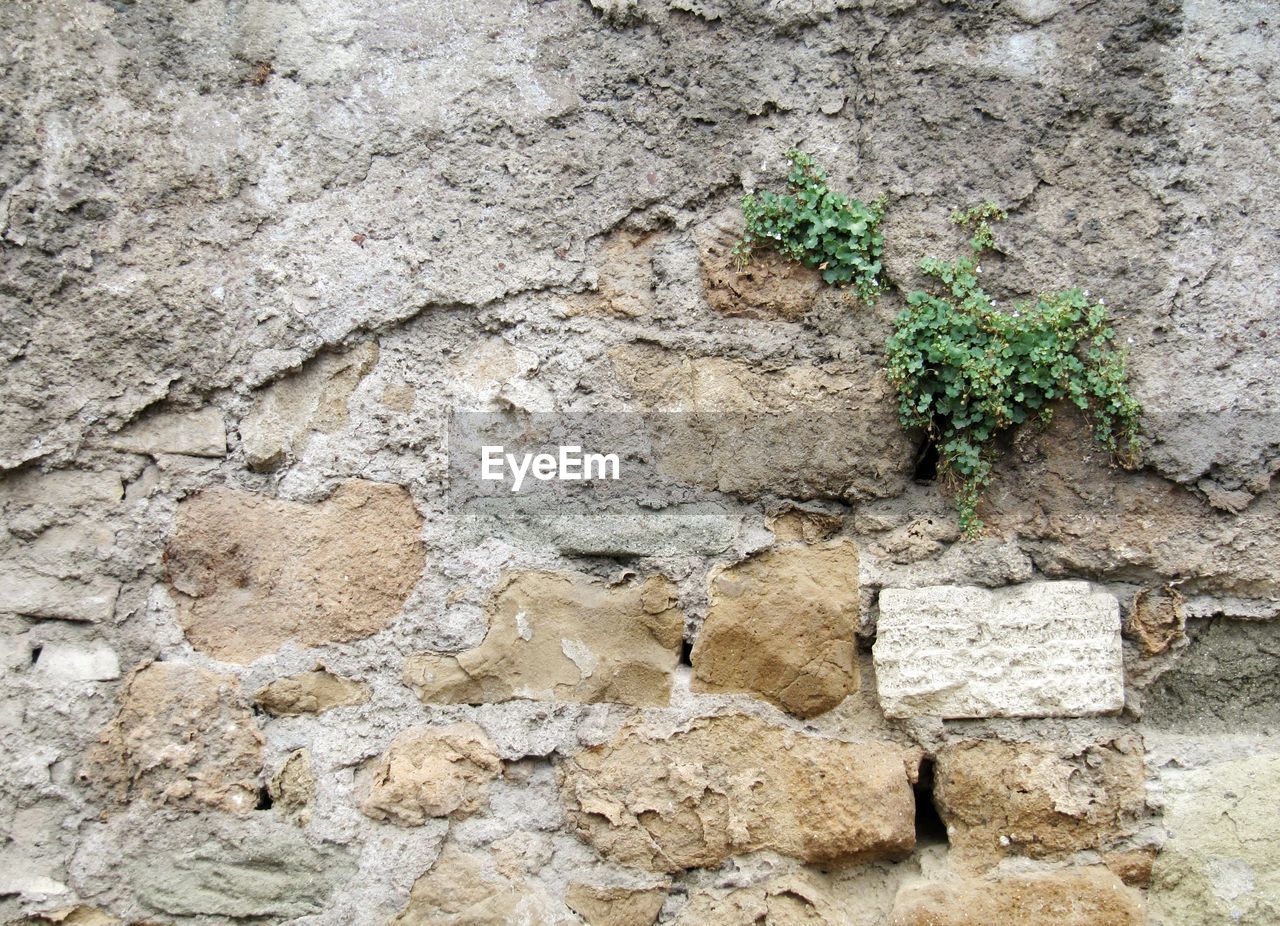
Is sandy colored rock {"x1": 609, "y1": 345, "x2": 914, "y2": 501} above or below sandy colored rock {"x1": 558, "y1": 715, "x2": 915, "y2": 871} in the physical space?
above

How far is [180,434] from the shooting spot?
1.65 meters

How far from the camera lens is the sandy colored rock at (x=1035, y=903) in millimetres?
1543

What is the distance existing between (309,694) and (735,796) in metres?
0.69

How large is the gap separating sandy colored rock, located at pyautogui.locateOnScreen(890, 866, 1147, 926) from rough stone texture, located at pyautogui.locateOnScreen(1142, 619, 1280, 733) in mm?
266

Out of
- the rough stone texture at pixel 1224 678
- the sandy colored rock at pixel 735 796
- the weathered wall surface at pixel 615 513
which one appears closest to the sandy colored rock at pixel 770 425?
the weathered wall surface at pixel 615 513

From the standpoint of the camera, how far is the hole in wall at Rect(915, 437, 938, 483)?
65.9 inches

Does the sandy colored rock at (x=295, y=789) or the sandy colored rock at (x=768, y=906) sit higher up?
the sandy colored rock at (x=295, y=789)

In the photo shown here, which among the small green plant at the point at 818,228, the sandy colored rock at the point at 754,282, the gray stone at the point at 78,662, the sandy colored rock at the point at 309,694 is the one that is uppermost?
the small green plant at the point at 818,228

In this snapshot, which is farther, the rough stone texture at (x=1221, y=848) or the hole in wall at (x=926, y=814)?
the hole in wall at (x=926, y=814)

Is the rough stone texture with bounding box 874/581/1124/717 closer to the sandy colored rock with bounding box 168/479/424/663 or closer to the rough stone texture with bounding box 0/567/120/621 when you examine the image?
the sandy colored rock with bounding box 168/479/424/663

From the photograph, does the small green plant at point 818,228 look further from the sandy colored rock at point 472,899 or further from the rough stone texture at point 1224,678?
the sandy colored rock at point 472,899

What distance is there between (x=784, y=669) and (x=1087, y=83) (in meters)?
1.05

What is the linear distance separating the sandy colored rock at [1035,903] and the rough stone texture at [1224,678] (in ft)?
0.87

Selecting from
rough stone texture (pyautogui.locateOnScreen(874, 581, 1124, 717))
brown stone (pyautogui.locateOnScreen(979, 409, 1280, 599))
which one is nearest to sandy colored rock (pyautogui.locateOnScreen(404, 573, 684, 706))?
rough stone texture (pyautogui.locateOnScreen(874, 581, 1124, 717))
